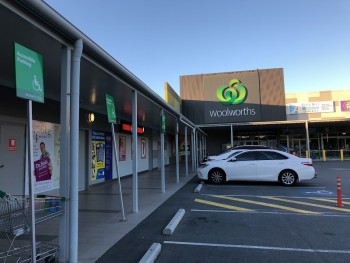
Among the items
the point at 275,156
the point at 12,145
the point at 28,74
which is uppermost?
the point at 28,74

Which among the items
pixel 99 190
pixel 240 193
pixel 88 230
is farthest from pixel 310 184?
pixel 88 230

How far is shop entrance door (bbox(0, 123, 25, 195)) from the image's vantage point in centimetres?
788

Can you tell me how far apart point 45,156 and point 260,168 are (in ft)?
27.6

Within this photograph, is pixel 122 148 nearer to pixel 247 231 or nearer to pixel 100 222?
pixel 100 222

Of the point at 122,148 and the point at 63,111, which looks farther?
the point at 122,148

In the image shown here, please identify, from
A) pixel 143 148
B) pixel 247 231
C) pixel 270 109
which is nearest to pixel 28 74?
pixel 247 231

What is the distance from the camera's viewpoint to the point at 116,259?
4746 mm

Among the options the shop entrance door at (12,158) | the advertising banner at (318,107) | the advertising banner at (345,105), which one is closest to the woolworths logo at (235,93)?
the advertising banner at (318,107)

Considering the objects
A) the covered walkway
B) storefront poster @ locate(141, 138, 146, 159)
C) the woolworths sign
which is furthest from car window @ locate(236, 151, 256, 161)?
the woolworths sign

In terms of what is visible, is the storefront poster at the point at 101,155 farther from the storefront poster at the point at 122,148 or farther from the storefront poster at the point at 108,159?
the storefront poster at the point at 122,148

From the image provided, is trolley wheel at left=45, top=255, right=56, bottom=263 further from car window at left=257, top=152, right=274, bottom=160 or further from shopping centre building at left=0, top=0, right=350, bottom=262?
car window at left=257, top=152, right=274, bottom=160

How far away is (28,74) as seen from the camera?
3.78 metres

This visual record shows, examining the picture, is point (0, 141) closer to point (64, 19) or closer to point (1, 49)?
point (1, 49)

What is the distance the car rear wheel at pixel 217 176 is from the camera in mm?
13859
